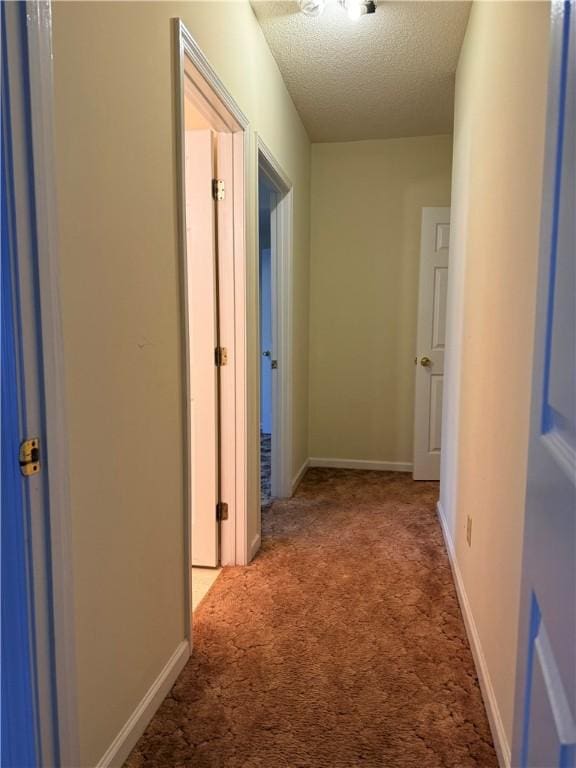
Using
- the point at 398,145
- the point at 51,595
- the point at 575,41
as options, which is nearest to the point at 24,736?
the point at 51,595

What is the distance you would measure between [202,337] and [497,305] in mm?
1324

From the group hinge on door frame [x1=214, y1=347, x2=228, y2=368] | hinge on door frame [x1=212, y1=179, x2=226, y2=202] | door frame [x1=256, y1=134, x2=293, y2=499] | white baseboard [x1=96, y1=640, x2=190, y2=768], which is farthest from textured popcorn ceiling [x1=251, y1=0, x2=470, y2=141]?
white baseboard [x1=96, y1=640, x2=190, y2=768]

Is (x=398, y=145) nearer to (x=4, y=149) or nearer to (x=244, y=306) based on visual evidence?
(x=244, y=306)


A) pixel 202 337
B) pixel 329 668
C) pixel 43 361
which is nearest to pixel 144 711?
pixel 329 668

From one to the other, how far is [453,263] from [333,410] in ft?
5.99

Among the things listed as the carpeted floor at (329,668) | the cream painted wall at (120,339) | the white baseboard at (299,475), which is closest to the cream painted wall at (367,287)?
the white baseboard at (299,475)

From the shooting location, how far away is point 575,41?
636 millimetres

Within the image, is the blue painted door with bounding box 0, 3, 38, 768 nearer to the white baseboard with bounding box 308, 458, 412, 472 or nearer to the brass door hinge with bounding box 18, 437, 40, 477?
the brass door hinge with bounding box 18, 437, 40, 477

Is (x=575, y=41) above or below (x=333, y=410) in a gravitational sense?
above

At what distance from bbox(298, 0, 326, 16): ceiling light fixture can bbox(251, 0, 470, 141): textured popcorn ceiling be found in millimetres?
77

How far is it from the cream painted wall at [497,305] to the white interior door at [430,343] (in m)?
1.26

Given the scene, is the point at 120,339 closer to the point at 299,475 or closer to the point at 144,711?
the point at 144,711

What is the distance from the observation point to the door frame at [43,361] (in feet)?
3.16

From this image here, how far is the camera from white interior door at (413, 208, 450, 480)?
3.90 metres
